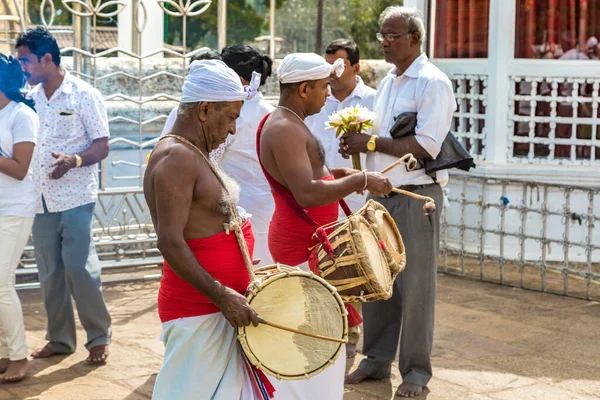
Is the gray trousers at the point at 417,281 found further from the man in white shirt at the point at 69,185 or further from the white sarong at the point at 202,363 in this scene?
the white sarong at the point at 202,363

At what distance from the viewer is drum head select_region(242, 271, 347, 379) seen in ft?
11.6

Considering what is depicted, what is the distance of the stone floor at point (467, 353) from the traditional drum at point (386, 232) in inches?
47.2

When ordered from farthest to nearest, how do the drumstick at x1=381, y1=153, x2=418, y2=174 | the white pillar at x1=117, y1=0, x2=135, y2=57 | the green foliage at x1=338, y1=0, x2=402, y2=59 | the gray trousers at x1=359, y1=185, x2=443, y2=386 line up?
1. the green foliage at x1=338, y1=0, x2=402, y2=59
2. the white pillar at x1=117, y1=0, x2=135, y2=57
3. the gray trousers at x1=359, y1=185, x2=443, y2=386
4. the drumstick at x1=381, y1=153, x2=418, y2=174

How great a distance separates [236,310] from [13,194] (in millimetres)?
2671

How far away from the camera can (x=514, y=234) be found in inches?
335

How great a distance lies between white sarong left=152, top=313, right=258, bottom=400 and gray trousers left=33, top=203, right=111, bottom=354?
103 inches

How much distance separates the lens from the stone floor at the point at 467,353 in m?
5.62

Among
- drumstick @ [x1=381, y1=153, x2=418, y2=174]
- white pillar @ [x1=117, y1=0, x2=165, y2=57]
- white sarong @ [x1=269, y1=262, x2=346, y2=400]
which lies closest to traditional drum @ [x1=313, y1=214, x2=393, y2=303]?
white sarong @ [x1=269, y1=262, x2=346, y2=400]

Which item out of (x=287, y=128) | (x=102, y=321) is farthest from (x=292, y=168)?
(x=102, y=321)

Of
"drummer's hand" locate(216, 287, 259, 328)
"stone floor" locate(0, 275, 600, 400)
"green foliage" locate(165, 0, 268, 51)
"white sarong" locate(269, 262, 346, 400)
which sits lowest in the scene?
"stone floor" locate(0, 275, 600, 400)

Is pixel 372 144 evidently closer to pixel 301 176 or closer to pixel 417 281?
pixel 417 281

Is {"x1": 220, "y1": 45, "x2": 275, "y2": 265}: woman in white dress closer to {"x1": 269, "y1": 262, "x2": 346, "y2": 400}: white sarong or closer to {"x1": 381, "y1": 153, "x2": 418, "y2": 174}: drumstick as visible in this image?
{"x1": 381, "y1": 153, "x2": 418, "y2": 174}: drumstick

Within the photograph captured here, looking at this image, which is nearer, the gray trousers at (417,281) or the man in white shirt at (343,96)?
the gray trousers at (417,281)

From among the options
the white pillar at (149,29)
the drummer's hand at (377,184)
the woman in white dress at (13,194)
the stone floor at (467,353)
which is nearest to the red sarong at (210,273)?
the drummer's hand at (377,184)
